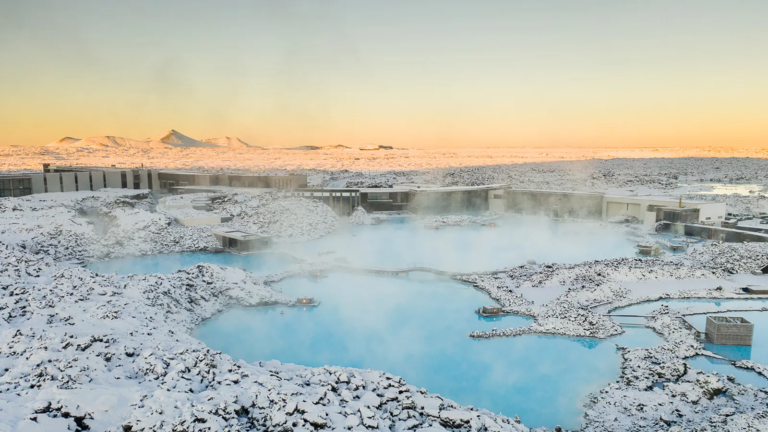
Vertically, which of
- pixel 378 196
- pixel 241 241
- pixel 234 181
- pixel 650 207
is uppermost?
pixel 234 181

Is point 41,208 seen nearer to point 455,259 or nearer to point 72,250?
point 72,250

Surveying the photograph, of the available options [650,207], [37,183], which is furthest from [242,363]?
[37,183]

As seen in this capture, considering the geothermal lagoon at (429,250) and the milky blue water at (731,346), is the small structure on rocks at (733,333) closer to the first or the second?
the milky blue water at (731,346)

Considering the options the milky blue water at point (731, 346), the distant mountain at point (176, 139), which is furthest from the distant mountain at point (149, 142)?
the milky blue water at point (731, 346)

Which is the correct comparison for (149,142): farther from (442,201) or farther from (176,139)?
(442,201)

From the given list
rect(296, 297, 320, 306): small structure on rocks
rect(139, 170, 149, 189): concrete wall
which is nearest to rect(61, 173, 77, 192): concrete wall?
rect(139, 170, 149, 189): concrete wall

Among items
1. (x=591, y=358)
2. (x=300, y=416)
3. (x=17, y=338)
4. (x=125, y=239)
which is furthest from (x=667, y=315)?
(x=125, y=239)
